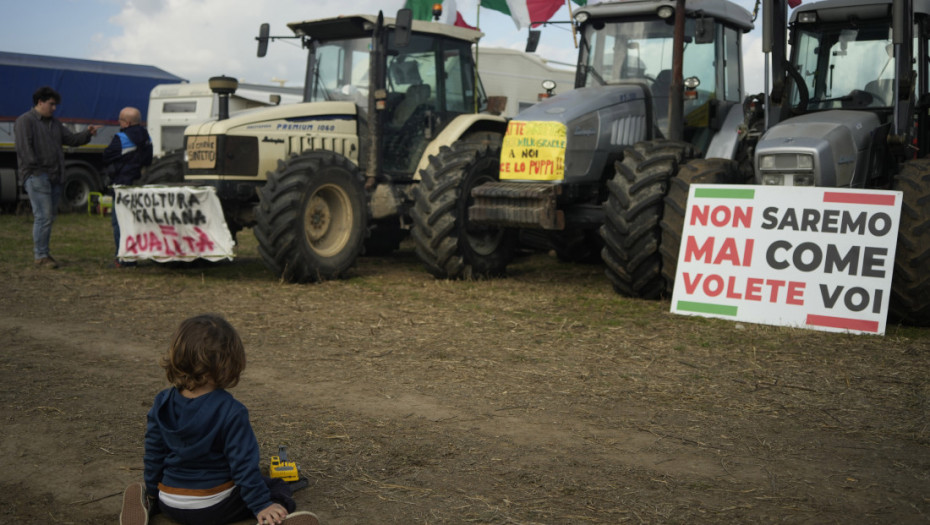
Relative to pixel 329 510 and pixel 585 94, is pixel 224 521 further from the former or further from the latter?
pixel 585 94

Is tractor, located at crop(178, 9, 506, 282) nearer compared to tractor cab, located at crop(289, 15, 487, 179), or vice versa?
tractor, located at crop(178, 9, 506, 282)

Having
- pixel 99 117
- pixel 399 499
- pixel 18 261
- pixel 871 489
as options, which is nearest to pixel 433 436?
pixel 399 499

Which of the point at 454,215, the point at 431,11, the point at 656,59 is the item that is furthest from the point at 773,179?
the point at 431,11

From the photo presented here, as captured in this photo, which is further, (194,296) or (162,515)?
(194,296)

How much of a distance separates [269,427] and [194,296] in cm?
438

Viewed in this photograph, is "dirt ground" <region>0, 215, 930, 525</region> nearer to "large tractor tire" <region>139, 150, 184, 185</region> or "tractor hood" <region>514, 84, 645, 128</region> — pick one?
"tractor hood" <region>514, 84, 645, 128</region>

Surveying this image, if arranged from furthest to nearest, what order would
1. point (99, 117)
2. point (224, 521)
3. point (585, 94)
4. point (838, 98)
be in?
point (99, 117)
point (585, 94)
point (838, 98)
point (224, 521)

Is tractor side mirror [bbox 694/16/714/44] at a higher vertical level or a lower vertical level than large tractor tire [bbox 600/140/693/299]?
higher

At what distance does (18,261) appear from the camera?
10.9 meters

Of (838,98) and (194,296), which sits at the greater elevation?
(838,98)

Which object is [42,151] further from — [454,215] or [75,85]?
[75,85]

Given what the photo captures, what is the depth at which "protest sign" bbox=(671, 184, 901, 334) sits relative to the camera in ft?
22.1

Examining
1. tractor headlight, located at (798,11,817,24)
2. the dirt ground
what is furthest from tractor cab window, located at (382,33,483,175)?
tractor headlight, located at (798,11,817,24)

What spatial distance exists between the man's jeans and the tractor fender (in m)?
4.05
